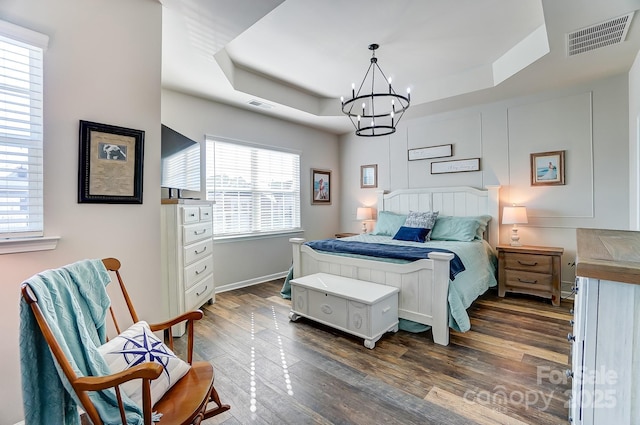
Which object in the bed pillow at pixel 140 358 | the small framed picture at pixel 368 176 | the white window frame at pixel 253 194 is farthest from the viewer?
the small framed picture at pixel 368 176

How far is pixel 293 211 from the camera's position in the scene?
16.6 feet

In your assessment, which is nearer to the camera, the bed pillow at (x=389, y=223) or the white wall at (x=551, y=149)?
the white wall at (x=551, y=149)

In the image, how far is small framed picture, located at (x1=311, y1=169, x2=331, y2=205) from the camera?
5.37 metres

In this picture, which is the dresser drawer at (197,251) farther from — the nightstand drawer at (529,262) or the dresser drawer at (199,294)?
the nightstand drawer at (529,262)

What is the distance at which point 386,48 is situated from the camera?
313cm

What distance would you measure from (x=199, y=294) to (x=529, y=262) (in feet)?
12.5

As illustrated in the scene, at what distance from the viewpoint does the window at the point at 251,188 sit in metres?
4.02

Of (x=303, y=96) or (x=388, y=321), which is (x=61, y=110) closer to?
(x=388, y=321)

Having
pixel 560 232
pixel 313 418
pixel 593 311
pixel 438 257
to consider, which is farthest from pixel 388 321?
pixel 560 232

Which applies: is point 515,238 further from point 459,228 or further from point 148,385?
point 148,385

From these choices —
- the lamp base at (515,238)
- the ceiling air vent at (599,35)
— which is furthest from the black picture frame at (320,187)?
the ceiling air vent at (599,35)

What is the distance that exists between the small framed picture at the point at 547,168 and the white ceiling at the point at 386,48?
83cm

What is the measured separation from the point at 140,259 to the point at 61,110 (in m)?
0.99

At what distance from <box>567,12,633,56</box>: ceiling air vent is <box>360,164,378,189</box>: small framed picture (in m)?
3.03
